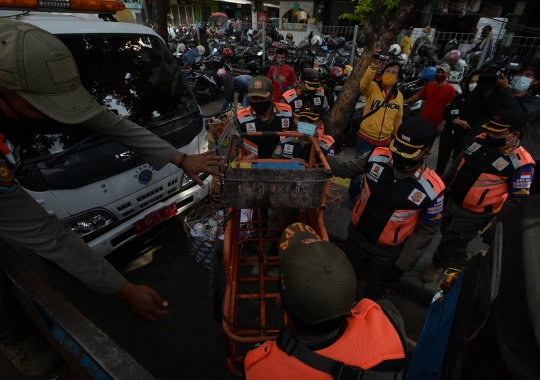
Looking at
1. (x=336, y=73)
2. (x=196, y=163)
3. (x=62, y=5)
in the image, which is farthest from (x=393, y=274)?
(x=336, y=73)

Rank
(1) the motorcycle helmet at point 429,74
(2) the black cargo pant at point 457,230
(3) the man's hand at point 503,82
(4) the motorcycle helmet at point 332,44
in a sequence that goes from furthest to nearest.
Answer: (4) the motorcycle helmet at point 332,44, (1) the motorcycle helmet at point 429,74, (3) the man's hand at point 503,82, (2) the black cargo pant at point 457,230

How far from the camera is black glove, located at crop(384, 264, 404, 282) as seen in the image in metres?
2.48

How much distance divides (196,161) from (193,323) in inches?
67.7

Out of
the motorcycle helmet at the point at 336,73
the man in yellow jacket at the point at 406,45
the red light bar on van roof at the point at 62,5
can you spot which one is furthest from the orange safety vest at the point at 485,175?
the man in yellow jacket at the point at 406,45

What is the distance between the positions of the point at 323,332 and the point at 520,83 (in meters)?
4.70

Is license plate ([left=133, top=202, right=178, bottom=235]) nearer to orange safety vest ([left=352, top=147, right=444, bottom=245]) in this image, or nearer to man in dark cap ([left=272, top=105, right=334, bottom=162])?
man in dark cap ([left=272, top=105, right=334, bottom=162])

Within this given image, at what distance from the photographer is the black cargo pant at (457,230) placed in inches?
113

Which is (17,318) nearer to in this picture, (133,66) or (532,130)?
(133,66)

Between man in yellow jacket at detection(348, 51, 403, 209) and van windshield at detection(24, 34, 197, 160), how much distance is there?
8.24ft

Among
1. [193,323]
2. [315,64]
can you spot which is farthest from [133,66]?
[315,64]

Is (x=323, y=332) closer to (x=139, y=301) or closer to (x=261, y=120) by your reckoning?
(x=139, y=301)

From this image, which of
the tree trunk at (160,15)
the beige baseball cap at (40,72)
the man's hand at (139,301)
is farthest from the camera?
the tree trunk at (160,15)

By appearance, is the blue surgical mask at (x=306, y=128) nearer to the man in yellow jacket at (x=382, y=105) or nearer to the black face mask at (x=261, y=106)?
the black face mask at (x=261, y=106)

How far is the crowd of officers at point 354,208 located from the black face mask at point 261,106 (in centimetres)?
2
